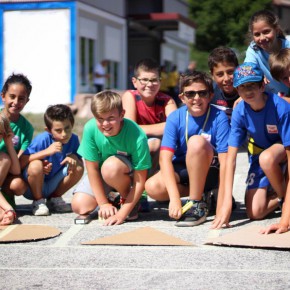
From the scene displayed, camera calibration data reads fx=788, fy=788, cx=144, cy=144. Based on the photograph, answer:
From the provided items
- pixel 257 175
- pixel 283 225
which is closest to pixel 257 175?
pixel 257 175

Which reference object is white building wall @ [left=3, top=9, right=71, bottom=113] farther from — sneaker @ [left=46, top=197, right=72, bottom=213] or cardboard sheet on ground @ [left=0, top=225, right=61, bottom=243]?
cardboard sheet on ground @ [left=0, top=225, right=61, bottom=243]

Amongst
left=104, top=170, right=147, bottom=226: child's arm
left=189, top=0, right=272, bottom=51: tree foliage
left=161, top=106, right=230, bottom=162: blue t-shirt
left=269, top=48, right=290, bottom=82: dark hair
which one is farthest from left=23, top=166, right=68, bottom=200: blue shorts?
left=189, top=0, right=272, bottom=51: tree foliage

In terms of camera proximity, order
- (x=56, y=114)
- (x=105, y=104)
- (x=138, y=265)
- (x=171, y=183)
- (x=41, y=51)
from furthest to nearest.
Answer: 1. (x=41, y=51)
2. (x=56, y=114)
3. (x=171, y=183)
4. (x=105, y=104)
5. (x=138, y=265)

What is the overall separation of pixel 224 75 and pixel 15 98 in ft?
5.25

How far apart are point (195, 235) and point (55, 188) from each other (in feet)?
5.24

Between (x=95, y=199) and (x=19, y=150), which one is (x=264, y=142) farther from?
(x=19, y=150)

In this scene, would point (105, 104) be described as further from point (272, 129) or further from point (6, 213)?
point (272, 129)

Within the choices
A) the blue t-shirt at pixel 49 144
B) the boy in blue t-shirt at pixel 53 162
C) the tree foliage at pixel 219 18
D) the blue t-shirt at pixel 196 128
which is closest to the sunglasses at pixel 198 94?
the blue t-shirt at pixel 196 128

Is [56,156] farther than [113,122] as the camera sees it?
Yes

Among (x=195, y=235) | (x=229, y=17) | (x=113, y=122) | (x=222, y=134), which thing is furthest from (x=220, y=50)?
(x=229, y=17)

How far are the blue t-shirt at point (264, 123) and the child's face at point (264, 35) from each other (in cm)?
84

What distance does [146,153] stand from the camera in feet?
18.4

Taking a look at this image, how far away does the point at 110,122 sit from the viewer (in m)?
5.41

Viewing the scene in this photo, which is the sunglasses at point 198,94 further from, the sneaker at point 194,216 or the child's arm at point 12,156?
the child's arm at point 12,156
